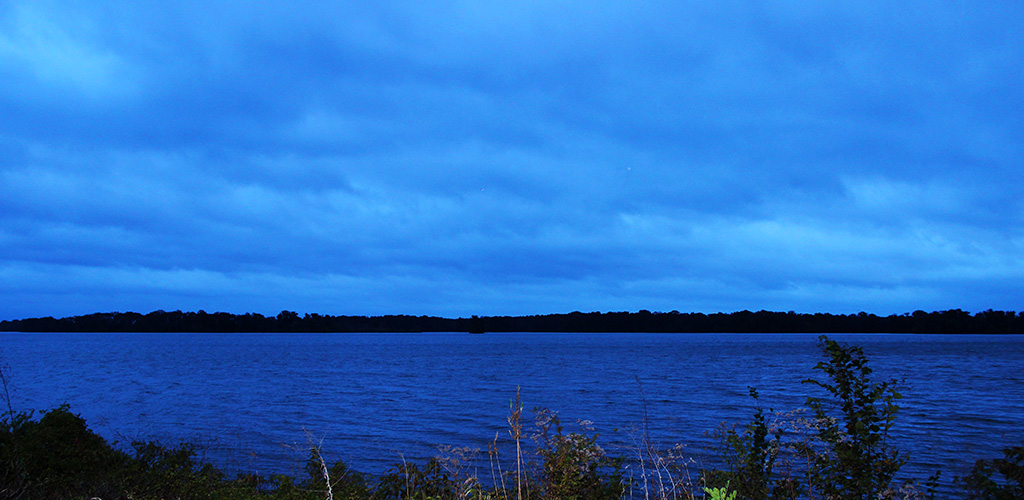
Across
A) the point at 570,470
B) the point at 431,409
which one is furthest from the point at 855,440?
the point at 431,409

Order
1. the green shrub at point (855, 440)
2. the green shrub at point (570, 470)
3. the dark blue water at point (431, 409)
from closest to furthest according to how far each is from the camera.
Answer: the green shrub at point (855, 440), the green shrub at point (570, 470), the dark blue water at point (431, 409)

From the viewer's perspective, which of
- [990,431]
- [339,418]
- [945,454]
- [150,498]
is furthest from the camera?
[339,418]

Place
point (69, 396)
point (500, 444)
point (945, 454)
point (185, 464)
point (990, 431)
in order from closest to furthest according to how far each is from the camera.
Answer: point (185, 464), point (945, 454), point (500, 444), point (990, 431), point (69, 396)

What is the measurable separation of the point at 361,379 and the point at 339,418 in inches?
897

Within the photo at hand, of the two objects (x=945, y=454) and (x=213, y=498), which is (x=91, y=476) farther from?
(x=945, y=454)

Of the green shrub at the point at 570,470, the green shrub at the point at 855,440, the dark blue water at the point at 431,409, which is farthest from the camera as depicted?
the dark blue water at the point at 431,409

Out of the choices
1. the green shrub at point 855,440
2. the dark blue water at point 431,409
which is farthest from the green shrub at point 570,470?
the green shrub at point 855,440

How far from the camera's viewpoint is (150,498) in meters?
8.06

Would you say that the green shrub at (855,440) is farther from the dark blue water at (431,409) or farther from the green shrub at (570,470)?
the dark blue water at (431,409)

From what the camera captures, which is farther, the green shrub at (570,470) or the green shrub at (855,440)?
the green shrub at (570,470)

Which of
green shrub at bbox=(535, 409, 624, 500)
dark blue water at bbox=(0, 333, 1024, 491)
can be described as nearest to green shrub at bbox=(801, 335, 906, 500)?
green shrub at bbox=(535, 409, 624, 500)

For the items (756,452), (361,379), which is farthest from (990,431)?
(361,379)

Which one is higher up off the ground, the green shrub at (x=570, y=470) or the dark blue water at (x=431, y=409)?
the green shrub at (x=570, y=470)

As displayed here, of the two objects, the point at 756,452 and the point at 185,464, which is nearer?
the point at 756,452
